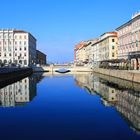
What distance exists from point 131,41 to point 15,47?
8510 centimetres

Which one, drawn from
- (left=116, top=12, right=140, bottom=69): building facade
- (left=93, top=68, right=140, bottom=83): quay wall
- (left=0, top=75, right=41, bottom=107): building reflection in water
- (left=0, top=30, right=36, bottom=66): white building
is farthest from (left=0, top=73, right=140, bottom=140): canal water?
(left=0, top=30, right=36, bottom=66): white building

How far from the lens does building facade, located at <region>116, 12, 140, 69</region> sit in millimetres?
69938

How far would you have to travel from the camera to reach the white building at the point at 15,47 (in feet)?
497

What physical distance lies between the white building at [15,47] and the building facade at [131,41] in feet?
222

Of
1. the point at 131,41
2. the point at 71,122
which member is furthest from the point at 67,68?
the point at 71,122

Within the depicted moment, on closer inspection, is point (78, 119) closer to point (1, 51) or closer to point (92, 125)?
point (92, 125)

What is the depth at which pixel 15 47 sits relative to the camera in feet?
503

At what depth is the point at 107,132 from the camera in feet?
59.3

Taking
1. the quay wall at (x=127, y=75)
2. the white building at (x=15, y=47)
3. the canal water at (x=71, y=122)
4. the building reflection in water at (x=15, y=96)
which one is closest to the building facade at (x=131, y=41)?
the quay wall at (x=127, y=75)

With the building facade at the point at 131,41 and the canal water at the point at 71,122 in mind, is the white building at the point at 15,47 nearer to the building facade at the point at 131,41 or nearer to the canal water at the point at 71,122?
the building facade at the point at 131,41

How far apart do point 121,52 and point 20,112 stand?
216 ft

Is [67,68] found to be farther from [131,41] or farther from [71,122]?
[71,122]

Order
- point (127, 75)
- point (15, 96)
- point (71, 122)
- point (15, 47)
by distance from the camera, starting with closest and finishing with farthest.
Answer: point (71, 122) < point (15, 96) < point (127, 75) < point (15, 47)

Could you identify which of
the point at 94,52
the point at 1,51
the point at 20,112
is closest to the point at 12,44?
the point at 1,51
